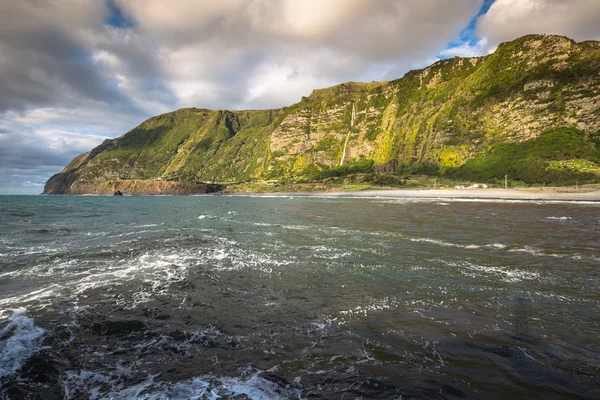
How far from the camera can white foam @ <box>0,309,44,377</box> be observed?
6127 mm

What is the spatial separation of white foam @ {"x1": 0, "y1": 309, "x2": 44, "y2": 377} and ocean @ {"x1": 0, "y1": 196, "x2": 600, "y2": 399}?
5 cm

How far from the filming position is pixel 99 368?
600 centimetres

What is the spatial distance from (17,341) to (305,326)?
7.40m

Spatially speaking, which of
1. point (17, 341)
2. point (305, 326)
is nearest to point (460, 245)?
point (305, 326)

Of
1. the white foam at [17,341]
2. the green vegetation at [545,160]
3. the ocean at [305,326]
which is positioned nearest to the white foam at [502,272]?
the ocean at [305,326]

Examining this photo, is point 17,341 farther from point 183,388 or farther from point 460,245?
point 460,245

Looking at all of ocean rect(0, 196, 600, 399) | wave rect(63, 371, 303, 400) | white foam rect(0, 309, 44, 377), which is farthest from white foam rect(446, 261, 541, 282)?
white foam rect(0, 309, 44, 377)

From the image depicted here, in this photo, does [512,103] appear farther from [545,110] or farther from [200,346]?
[200,346]

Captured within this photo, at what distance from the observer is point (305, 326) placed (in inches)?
305

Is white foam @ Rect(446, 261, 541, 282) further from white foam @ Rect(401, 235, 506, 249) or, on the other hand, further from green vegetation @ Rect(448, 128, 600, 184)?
green vegetation @ Rect(448, 128, 600, 184)

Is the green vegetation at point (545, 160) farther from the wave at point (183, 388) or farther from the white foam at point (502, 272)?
the wave at point (183, 388)

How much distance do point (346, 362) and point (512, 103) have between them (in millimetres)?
197907

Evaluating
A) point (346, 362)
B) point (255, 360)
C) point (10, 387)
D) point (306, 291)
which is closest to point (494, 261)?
point (306, 291)

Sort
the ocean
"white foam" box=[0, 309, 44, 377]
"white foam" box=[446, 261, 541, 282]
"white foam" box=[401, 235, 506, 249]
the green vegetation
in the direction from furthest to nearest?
the green vegetation, "white foam" box=[401, 235, 506, 249], "white foam" box=[446, 261, 541, 282], "white foam" box=[0, 309, 44, 377], the ocean
